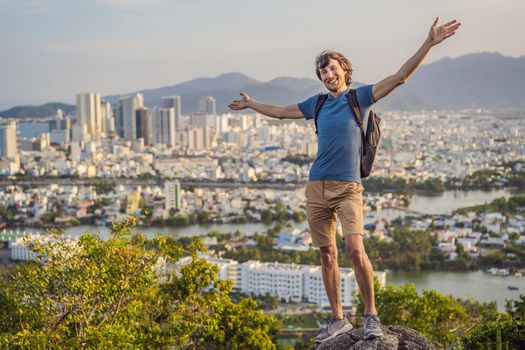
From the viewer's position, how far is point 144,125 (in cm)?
3027

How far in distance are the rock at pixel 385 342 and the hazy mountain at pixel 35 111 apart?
42.0 m

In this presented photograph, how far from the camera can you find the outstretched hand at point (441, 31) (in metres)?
1.34

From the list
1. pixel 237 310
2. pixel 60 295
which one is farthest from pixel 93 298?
pixel 237 310

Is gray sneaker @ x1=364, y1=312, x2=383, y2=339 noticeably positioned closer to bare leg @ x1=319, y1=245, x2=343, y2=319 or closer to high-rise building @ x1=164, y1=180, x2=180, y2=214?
bare leg @ x1=319, y1=245, x2=343, y2=319

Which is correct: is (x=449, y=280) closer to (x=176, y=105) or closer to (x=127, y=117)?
(x=127, y=117)

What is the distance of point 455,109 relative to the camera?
43000 mm

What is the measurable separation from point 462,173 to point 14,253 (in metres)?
11.2

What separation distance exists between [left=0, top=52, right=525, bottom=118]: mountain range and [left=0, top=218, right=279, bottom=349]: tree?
114 feet

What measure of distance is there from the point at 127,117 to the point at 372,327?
30.6m

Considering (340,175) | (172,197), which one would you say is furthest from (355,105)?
(172,197)

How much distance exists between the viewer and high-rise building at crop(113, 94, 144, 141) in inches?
1205

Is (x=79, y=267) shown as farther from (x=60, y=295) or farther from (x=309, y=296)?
(x=309, y=296)

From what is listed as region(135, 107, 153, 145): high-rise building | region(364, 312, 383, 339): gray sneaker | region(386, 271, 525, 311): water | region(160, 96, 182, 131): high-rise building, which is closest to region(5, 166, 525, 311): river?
region(386, 271, 525, 311): water

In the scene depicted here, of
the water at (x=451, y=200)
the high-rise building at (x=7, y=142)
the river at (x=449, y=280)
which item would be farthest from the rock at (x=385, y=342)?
the high-rise building at (x=7, y=142)
